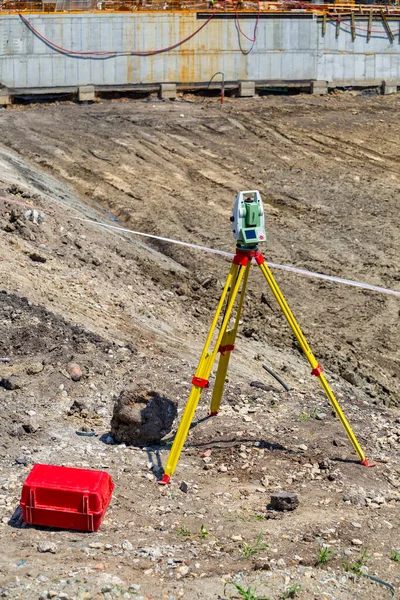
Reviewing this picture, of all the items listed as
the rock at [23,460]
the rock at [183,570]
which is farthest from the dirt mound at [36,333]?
the rock at [183,570]

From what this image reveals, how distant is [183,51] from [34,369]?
1926cm

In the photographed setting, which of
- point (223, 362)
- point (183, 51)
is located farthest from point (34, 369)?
point (183, 51)

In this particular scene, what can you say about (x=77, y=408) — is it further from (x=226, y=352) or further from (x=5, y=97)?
(x=5, y=97)

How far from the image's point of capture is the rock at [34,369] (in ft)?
28.5

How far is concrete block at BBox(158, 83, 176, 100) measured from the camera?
2588 cm

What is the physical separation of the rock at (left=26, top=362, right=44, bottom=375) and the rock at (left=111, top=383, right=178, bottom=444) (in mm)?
1433

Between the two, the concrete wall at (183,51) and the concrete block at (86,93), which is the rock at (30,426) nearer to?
the concrete wall at (183,51)

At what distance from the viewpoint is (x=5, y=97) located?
80.0ft

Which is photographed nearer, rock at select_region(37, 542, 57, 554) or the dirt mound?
rock at select_region(37, 542, 57, 554)

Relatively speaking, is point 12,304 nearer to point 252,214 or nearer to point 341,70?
point 252,214

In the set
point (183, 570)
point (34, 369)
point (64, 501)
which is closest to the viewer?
point (183, 570)

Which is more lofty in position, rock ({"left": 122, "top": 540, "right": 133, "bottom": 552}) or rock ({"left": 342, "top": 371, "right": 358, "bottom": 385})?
rock ({"left": 122, "top": 540, "right": 133, "bottom": 552})

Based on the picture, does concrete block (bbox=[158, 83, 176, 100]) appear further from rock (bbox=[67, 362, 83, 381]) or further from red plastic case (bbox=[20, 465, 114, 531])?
red plastic case (bbox=[20, 465, 114, 531])

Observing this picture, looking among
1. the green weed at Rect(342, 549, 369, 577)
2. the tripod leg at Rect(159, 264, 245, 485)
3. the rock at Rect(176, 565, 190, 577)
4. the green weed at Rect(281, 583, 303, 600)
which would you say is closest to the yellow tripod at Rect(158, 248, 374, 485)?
the tripod leg at Rect(159, 264, 245, 485)
